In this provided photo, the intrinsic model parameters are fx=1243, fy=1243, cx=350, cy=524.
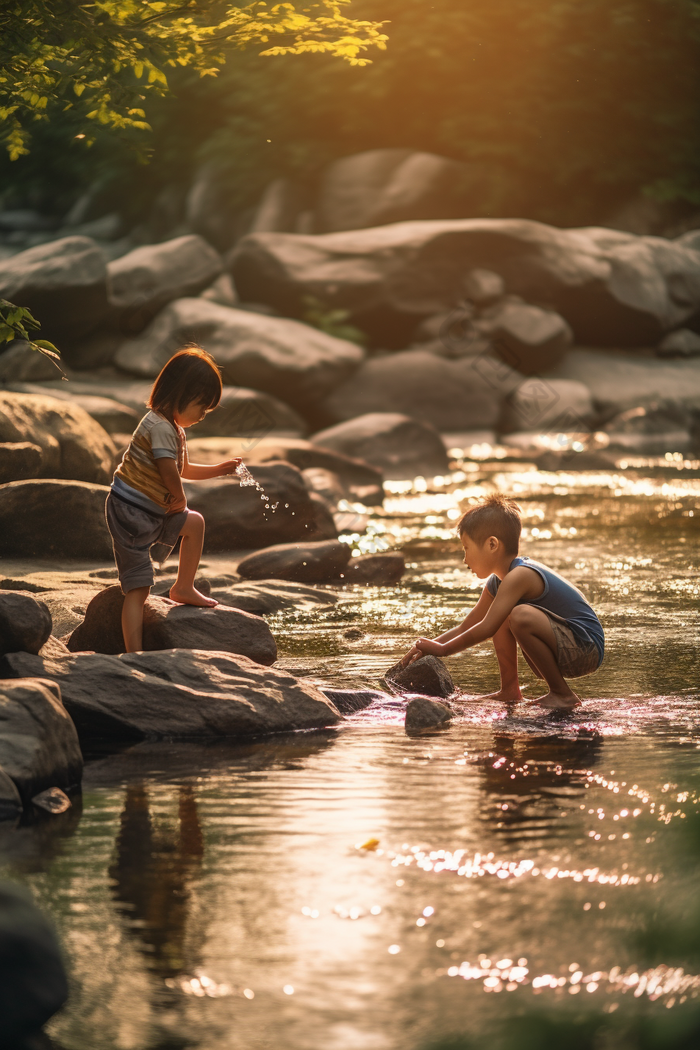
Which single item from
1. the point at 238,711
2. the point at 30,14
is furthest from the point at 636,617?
the point at 30,14

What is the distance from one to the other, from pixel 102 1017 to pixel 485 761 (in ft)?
6.68

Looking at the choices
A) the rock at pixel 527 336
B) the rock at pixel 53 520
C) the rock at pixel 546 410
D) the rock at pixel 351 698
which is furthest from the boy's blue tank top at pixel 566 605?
the rock at pixel 527 336

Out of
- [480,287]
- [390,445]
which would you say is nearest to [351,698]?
[390,445]

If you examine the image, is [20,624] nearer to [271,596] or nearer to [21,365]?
[271,596]

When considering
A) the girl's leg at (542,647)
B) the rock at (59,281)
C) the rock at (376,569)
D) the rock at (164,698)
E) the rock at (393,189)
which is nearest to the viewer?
the rock at (164,698)

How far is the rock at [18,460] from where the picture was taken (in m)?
8.87

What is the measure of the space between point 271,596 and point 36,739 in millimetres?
3722

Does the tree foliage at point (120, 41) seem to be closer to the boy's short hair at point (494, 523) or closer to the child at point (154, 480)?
the child at point (154, 480)

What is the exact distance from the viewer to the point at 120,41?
6672mm

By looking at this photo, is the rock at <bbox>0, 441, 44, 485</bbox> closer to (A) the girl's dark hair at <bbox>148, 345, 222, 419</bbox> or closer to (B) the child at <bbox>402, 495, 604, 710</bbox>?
(A) the girl's dark hair at <bbox>148, 345, 222, 419</bbox>

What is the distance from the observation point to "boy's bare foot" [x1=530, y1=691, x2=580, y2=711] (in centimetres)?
509

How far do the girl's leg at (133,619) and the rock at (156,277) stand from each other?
49.7 ft

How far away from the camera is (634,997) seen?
2.68m

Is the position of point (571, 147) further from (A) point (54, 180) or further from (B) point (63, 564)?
(B) point (63, 564)
